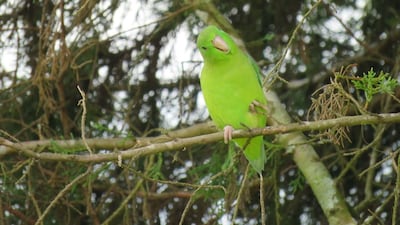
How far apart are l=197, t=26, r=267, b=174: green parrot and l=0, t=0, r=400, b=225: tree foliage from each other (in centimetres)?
33

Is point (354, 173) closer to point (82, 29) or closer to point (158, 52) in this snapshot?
point (158, 52)

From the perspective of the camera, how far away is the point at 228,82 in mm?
3217

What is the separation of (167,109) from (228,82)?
1713 mm

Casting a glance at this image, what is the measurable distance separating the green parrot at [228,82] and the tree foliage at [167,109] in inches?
12.9

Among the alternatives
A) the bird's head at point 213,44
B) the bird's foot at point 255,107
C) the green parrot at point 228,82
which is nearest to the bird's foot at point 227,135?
the green parrot at point 228,82

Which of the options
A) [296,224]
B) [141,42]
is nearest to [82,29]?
[141,42]

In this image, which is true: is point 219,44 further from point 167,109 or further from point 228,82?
point 167,109

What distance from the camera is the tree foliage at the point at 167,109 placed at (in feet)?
13.1

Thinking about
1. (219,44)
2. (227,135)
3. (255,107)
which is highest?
(219,44)

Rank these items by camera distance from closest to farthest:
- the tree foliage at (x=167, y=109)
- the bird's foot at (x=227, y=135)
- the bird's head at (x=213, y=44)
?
1. the bird's foot at (x=227, y=135)
2. the bird's head at (x=213, y=44)
3. the tree foliage at (x=167, y=109)

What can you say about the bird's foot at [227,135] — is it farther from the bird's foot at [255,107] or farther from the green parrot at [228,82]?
the bird's foot at [255,107]

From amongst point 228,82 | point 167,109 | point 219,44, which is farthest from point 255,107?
point 167,109

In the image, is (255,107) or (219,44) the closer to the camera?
(219,44)

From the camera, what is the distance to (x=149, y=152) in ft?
9.37
